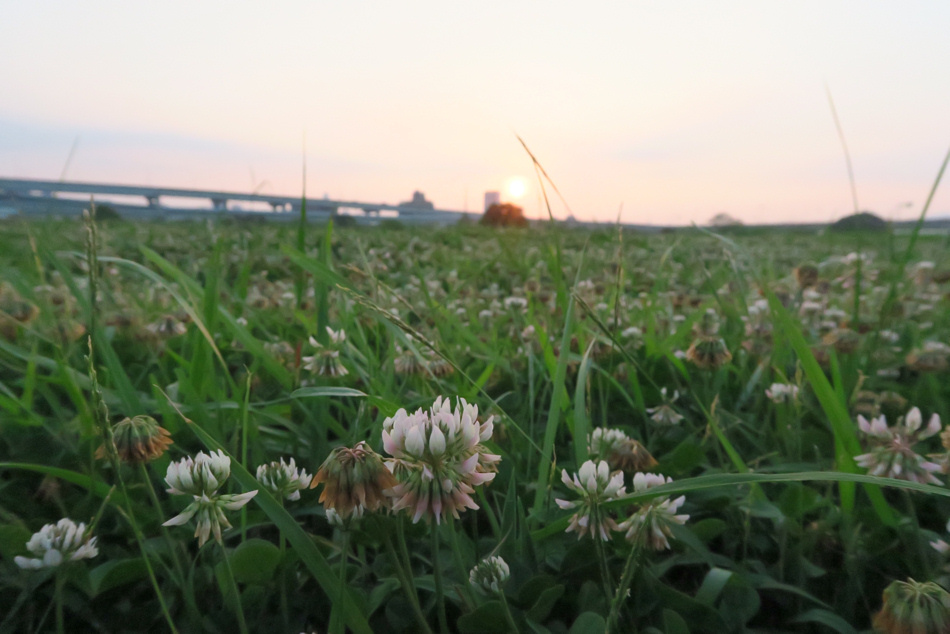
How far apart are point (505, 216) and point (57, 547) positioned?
1223cm

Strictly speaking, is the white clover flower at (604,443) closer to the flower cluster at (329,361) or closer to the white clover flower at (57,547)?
the flower cluster at (329,361)

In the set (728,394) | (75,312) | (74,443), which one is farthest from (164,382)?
(728,394)

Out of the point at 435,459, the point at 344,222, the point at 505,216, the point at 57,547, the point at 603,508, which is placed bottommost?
the point at 57,547

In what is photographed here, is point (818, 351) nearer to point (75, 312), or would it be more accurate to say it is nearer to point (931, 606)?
point (931, 606)

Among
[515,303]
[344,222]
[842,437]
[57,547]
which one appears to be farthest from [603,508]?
[344,222]

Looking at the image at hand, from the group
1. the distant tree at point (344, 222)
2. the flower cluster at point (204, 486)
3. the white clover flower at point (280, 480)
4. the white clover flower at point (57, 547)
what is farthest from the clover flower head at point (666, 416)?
the distant tree at point (344, 222)

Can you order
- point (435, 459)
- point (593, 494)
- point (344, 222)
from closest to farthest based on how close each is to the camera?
point (435, 459), point (593, 494), point (344, 222)

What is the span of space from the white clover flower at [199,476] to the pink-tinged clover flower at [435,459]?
218 millimetres

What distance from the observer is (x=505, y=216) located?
41.7ft

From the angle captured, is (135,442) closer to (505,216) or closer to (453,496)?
(453,496)

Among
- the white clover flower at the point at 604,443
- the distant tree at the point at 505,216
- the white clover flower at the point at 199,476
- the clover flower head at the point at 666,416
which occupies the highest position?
the distant tree at the point at 505,216

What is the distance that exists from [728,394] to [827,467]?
0.45 metres

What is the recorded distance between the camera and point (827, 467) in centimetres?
116

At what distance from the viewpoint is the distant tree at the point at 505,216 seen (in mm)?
12305
